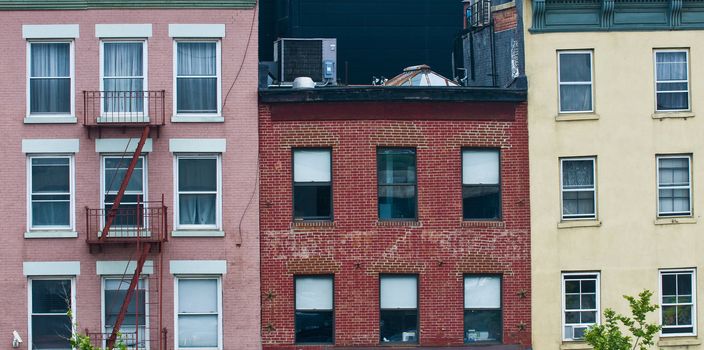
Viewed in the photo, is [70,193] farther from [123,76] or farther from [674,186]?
[674,186]

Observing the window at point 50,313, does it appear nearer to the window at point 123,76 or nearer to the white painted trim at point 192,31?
the window at point 123,76

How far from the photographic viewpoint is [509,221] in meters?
33.9

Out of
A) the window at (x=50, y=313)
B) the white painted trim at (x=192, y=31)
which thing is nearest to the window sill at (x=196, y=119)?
the white painted trim at (x=192, y=31)

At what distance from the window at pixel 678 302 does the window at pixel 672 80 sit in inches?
164

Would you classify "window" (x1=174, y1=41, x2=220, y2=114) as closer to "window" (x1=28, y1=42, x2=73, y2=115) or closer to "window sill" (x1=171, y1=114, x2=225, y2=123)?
"window sill" (x1=171, y1=114, x2=225, y2=123)

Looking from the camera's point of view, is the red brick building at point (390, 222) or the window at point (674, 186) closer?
the red brick building at point (390, 222)

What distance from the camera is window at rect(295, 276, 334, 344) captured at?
33625 millimetres

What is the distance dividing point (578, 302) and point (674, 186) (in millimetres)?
3796

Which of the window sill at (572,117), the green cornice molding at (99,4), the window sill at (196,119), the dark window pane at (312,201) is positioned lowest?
the dark window pane at (312,201)

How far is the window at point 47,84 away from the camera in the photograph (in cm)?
3328

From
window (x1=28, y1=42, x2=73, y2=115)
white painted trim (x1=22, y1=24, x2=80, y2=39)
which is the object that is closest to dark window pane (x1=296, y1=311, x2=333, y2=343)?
window (x1=28, y1=42, x2=73, y2=115)

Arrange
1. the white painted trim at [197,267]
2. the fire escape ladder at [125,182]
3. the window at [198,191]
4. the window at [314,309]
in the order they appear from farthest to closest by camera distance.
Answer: the window at [314,309], the window at [198,191], the white painted trim at [197,267], the fire escape ladder at [125,182]

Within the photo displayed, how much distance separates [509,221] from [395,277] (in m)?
3.14

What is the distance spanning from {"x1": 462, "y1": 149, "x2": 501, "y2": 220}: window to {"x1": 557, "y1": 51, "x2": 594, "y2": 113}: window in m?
2.21
